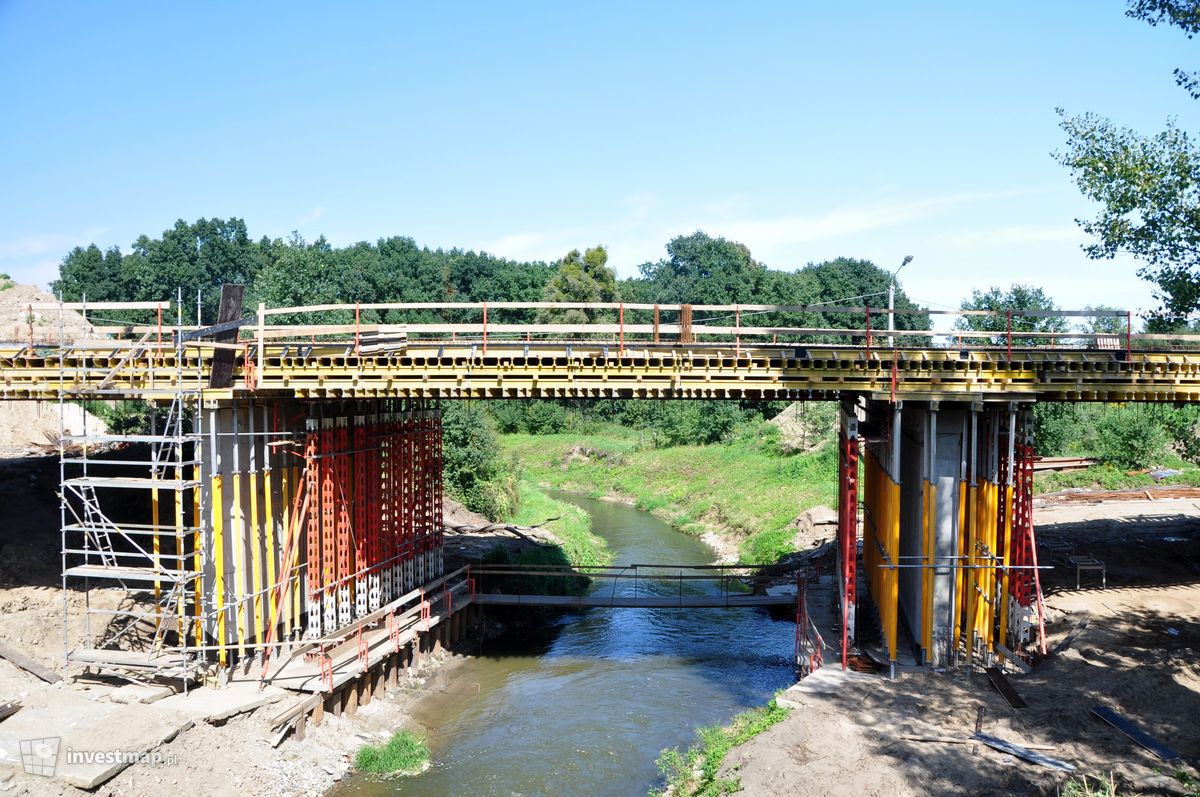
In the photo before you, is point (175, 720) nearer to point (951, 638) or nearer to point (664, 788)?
point (664, 788)

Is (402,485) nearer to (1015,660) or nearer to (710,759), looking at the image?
(710,759)

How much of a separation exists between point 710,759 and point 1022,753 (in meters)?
4.93

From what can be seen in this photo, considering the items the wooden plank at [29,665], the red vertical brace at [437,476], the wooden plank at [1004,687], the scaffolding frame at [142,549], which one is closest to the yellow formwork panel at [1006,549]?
the wooden plank at [1004,687]

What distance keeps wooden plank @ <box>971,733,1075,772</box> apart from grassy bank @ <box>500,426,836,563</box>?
2068 centimetres

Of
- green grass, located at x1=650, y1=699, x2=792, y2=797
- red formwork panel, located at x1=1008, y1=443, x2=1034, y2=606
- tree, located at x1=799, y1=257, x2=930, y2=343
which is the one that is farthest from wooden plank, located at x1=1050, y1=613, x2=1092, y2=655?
tree, located at x1=799, y1=257, x2=930, y2=343

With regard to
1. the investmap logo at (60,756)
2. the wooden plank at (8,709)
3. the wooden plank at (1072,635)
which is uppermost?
the wooden plank at (1072,635)

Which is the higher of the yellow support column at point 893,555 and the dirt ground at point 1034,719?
the yellow support column at point 893,555

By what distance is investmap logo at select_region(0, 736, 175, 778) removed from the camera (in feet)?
45.6

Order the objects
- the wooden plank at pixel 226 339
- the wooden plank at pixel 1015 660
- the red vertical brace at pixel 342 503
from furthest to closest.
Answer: the red vertical brace at pixel 342 503
the wooden plank at pixel 226 339
the wooden plank at pixel 1015 660

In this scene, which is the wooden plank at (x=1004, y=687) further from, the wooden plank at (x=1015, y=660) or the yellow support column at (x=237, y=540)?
the yellow support column at (x=237, y=540)

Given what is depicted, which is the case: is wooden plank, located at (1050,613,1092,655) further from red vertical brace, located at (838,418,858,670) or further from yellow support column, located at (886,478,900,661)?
red vertical brace, located at (838,418,858,670)

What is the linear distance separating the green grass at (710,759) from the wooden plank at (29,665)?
11799 millimetres

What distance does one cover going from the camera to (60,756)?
46.6 feet

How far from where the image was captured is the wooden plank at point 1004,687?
51.6 feet
